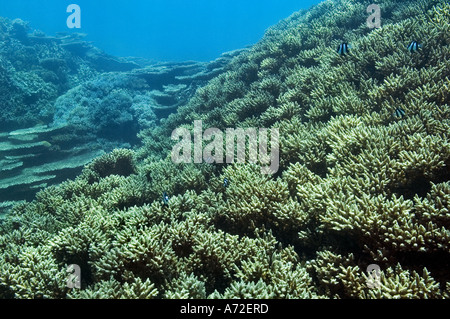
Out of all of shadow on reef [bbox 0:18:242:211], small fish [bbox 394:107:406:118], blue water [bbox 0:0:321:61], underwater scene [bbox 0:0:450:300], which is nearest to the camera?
underwater scene [bbox 0:0:450:300]

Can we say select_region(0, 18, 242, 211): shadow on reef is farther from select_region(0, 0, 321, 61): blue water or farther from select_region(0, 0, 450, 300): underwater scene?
select_region(0, 0, 321, 61): blue water

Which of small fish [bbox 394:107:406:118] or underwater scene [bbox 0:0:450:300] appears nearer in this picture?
underwater scene [bbox 0:0:450:300]

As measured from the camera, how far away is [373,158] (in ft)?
12.2

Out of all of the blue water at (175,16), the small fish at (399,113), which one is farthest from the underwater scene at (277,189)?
the blue water at (175,16)

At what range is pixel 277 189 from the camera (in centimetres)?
397

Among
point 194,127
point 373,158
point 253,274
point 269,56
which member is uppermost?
point 269,56

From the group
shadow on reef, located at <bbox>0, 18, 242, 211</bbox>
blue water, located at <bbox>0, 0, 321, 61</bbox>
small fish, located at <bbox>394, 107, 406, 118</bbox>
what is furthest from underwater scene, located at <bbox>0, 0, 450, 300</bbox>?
blue water, located at <bbox>0, 0, 321, 61</bbox>

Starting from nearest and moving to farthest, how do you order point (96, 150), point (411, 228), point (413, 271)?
point (413, 271)
point (411, 228)
point (96, 150)

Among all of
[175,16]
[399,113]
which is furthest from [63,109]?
[175,16]

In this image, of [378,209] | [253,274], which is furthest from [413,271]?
[253,274]

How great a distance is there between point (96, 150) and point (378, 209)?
1160 cm

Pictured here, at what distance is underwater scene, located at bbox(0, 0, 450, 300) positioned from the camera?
2775 mm

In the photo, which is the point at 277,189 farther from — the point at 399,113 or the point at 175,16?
the point at 175,16
